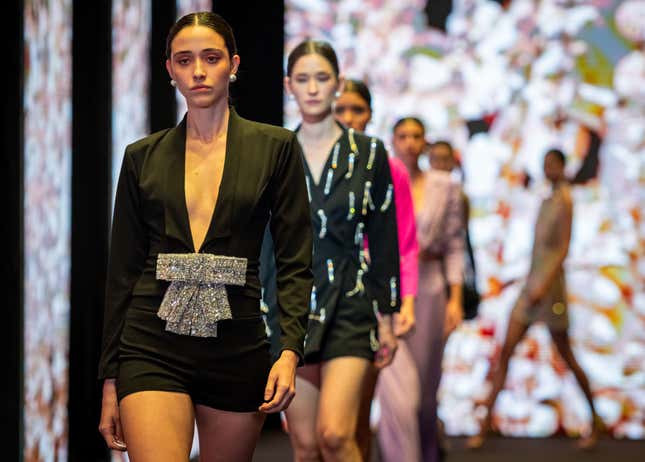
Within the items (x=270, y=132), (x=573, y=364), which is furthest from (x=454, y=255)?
(x=270, y=132)

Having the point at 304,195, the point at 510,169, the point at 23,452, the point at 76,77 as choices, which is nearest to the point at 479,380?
the point at 510,169

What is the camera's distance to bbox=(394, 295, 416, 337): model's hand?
5164 millimetres

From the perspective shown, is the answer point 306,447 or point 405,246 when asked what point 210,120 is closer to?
point 306,447

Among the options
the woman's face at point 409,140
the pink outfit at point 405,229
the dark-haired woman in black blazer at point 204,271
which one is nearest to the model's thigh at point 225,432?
the dark-haired woman in black blazer at point 204,271

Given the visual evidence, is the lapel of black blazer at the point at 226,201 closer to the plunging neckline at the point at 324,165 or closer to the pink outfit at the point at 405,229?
the plunging neckline at the point at 324,165

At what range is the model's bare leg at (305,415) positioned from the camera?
4492 millimetres

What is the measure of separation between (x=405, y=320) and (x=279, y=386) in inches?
81.5

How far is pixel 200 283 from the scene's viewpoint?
3213 mm

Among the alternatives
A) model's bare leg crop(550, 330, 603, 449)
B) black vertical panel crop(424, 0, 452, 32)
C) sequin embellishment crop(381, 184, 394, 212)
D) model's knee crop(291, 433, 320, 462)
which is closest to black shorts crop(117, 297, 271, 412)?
model's knee crop(291, 433, 320, 462)

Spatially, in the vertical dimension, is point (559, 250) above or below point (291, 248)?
below

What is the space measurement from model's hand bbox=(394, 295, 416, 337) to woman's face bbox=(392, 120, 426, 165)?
1.60 metres

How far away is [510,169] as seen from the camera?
10188 millimetres

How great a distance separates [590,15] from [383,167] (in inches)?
233
